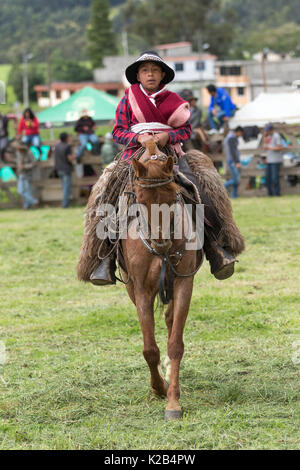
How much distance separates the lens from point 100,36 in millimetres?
112438

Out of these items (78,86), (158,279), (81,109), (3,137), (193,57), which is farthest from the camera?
(78,86)

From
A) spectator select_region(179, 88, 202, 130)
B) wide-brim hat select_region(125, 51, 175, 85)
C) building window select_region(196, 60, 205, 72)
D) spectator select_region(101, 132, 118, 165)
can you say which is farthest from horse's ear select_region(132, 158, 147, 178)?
building window select_region(196, 60, 205, 72)

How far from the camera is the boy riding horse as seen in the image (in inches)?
267

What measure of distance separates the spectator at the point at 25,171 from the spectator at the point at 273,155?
21.5 ft

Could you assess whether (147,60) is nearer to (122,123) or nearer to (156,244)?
(122,123)

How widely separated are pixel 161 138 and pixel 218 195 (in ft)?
3.31

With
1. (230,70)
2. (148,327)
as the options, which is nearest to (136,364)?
(148,327)

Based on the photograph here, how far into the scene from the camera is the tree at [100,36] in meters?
108

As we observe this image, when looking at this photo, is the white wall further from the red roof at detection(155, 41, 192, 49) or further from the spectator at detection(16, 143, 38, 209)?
the spectator at detection(16, 143, 38, 209)

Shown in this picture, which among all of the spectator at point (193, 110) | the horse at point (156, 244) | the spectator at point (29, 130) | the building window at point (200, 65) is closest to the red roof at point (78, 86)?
the building window at point (200, 65)

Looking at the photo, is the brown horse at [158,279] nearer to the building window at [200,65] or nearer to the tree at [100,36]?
the building window at [200,65]

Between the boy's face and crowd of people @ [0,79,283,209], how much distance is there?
47.1 feet

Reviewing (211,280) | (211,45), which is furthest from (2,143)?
(211,45)
